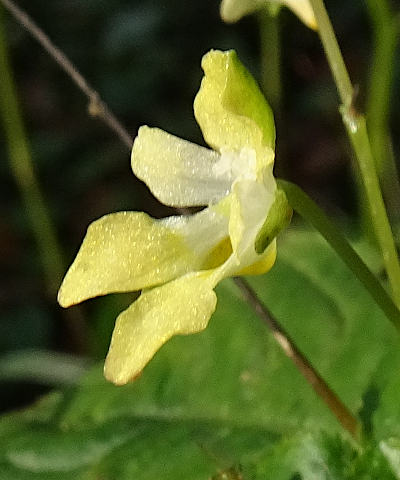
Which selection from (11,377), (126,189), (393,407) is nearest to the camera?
(393,407)

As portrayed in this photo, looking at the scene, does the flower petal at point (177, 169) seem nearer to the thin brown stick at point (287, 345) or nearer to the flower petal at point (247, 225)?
the flower petal at point (247, 225)

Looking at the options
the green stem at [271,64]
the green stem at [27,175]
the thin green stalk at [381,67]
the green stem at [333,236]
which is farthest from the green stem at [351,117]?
the green stem at [27,175]

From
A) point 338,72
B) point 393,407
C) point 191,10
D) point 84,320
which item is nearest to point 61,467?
point 393,407

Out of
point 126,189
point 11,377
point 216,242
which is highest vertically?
point 216,242

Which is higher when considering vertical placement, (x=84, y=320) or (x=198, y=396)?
(x=198, y=396)

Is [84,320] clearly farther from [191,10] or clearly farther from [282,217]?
[282,217]

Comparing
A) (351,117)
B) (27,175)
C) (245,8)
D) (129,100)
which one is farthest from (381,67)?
(129,100)
